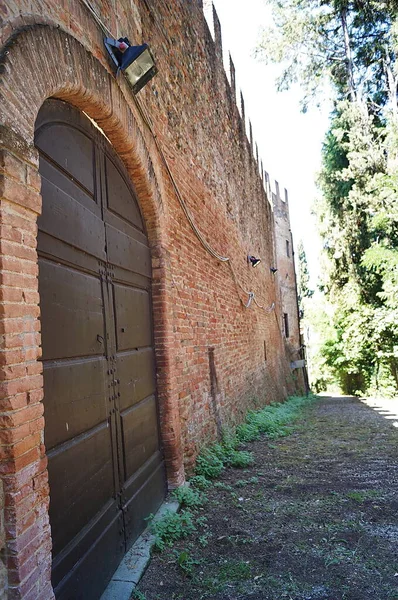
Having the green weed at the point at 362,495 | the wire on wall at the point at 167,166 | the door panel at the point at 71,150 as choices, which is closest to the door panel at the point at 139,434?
the door panel at the point at 71,150

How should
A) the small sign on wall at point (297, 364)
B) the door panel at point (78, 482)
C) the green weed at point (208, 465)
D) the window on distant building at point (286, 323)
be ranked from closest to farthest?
the door panel at point (78, 482)
the green weed at point (208, 465)
the small sign on wall at point (297, 364)
the window on distant building at point (286, 323)

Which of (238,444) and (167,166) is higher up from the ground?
(167,166)

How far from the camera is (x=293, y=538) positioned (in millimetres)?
3289

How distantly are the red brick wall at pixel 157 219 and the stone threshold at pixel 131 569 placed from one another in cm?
81

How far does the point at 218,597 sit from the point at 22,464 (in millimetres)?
1643

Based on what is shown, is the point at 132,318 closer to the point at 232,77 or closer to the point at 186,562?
the point at 186,562

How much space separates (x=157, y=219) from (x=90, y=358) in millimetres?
1941

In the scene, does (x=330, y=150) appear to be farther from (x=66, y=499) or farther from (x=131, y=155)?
(x=66, y=499)

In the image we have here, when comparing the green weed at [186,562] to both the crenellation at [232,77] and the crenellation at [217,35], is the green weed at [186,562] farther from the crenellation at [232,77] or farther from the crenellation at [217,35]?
the crenellation at [232,77]

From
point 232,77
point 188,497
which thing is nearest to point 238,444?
point 188,497

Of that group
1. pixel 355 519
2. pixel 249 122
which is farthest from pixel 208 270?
pixel 249 122

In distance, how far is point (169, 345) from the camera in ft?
13.9

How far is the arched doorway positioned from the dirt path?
51 centimetres

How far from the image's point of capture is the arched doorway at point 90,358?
2.27m
